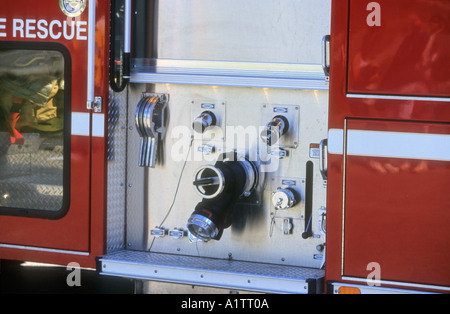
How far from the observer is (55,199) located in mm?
4664

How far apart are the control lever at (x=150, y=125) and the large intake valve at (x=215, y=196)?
419mm

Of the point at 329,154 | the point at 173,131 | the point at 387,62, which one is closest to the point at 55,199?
the point at 173,131

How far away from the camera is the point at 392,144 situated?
378 centimetres

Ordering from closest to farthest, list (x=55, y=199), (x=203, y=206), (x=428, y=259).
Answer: (x=428, y=259) → (x=203, y=206) → (x=55, y=199)

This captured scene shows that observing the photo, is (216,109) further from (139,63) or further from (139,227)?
(139,227)

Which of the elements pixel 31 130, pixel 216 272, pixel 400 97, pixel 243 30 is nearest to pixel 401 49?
pixel 400 97

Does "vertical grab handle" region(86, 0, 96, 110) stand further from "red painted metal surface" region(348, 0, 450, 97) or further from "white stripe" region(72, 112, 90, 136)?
"red painted metal surface" region(348, 0, 450, 97)

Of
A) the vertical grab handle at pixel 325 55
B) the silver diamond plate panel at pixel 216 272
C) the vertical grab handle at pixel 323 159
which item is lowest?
the silver diamond plate panel at pixel 216 272

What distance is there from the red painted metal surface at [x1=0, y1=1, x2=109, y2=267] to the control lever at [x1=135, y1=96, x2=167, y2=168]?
8.9 inches

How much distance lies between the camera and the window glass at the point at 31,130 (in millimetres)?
4656

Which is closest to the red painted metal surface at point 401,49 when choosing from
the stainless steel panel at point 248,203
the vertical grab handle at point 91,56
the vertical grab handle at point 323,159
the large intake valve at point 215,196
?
the vertical grab handle at point 323,159

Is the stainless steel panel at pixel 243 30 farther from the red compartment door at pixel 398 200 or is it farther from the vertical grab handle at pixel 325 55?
the red compartment door at pixel 398 200

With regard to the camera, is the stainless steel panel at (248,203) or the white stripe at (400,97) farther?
the stainless steel panel at (248,203)

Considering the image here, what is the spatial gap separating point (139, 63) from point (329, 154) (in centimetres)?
140
